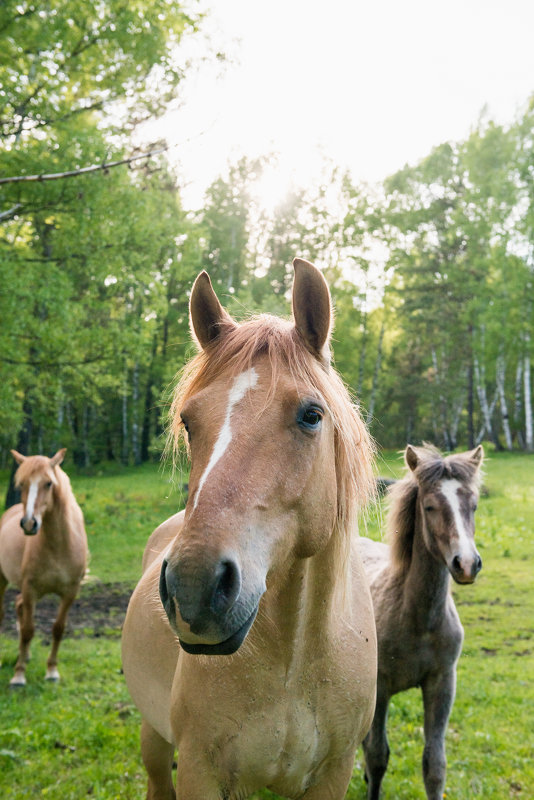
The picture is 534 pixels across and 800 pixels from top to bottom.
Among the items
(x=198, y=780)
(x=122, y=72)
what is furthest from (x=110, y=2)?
(x=198, y=780)

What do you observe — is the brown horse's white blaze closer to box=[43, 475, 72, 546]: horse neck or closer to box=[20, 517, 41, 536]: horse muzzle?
box=[20, 517, 41, 536]: horse muzzle

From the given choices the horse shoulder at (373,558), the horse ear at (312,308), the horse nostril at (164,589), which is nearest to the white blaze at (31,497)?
the horse shoulder at (373,558)

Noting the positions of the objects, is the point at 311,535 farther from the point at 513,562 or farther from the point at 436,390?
the point at 436,390

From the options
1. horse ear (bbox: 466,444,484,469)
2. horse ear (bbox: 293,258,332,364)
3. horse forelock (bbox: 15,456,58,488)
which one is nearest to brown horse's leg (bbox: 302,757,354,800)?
horse ear (bbox: 293,258,332,364)

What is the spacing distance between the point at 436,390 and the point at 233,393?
87.3ft

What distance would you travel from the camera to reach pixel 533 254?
23.4 meters

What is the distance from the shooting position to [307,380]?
1791mm

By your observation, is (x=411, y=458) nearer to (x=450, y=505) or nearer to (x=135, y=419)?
(x=450, y=505)

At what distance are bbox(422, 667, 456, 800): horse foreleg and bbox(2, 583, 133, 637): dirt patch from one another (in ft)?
16.1

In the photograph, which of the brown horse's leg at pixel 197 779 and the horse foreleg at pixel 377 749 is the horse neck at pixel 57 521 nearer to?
the horse foreleg at pixel 377 749

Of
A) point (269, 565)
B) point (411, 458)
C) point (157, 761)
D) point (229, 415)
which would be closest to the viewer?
point (269, 565)

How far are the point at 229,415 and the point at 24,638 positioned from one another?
5454 millimetres

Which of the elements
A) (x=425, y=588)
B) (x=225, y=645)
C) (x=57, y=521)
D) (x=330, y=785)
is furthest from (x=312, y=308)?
(x=57, y=521)

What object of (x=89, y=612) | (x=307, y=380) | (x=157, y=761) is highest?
(x=307, y=380)
